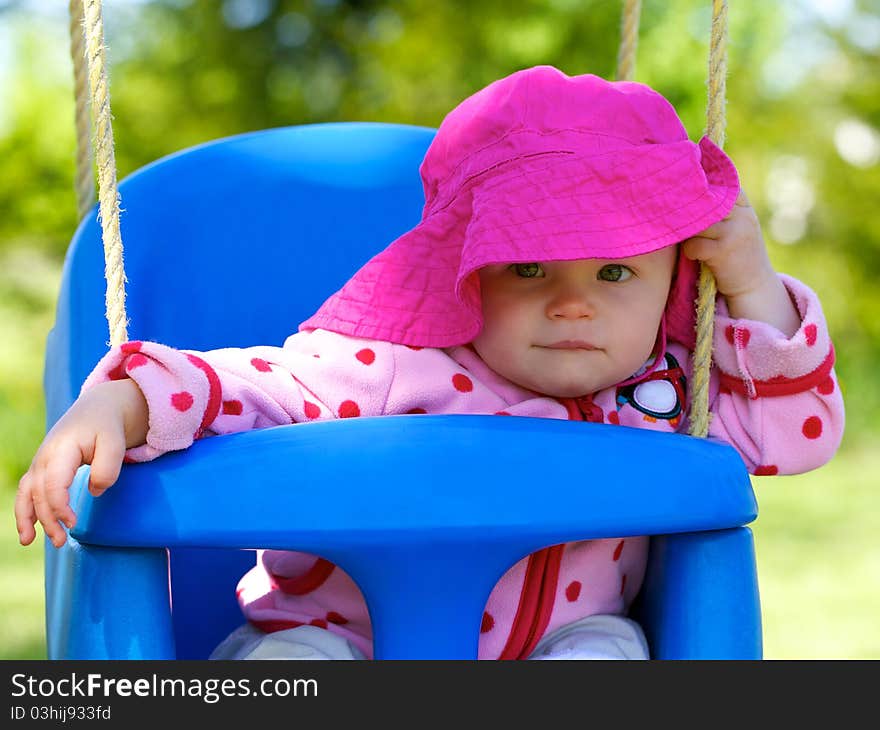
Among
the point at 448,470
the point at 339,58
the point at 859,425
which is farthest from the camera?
the point at 339,58

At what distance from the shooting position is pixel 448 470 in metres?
0.74

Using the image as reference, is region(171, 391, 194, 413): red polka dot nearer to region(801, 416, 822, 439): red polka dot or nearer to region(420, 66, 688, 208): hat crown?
region(420, 66, 688, 208): hat crown

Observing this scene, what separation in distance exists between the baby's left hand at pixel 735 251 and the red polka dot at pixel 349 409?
30 cm

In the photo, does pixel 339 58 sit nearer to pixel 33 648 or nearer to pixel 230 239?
pixel 33 648

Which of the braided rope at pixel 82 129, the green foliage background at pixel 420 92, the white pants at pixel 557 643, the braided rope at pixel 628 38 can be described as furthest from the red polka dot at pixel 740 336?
the green foliage background at pixel 420 92

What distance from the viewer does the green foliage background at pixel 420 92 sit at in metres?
4.12

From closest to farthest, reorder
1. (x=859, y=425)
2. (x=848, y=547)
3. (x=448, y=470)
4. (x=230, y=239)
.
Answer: (x=448, y=470)
(x=230, y=239)
(x=848, y=547)
(x=859, y=425)

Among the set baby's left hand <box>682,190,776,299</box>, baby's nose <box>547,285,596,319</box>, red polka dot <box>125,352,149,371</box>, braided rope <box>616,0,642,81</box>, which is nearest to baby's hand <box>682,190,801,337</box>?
baby's left hand <box>682,190,776,299</box>

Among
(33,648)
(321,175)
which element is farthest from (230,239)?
(33,648)

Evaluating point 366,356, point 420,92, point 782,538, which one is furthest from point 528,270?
point 420,92

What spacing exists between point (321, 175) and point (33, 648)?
1.19 meters

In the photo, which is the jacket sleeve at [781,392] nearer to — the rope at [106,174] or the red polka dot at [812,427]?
the red polka dot at [812,427]

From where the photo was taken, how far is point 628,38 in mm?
1313

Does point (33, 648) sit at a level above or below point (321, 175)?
below
